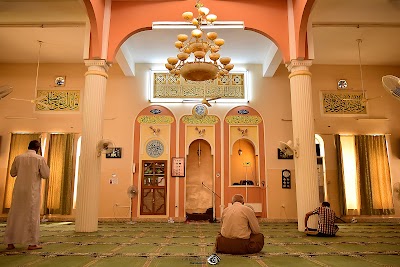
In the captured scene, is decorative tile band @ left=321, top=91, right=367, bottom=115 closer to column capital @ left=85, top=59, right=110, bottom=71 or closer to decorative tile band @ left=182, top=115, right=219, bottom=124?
decorative tile band @ left=182, top=115, right=219, bottom=124

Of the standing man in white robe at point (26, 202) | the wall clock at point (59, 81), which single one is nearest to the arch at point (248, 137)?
the wall clock at point (59, 81)

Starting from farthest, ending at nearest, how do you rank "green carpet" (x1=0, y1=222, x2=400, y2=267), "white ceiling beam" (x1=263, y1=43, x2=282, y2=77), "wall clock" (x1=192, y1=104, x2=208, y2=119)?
"wall clock" (x1=192, y1=104, x2=208, y2=119)
"white ceiling beam" (x1=263, y1=43, x2=282, y2=77)
"green carpet" (x1=0, y1=222, x2=400, y2=267)

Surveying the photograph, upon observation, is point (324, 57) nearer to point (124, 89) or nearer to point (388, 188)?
point (388, 188)

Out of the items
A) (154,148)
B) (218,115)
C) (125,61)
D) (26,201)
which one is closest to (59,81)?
(125,61)

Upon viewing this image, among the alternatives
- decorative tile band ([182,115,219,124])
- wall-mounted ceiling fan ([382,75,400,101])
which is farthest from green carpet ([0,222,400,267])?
decorative tile band ([182,115,219,124])

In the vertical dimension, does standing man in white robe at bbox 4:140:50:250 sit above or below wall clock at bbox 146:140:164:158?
below

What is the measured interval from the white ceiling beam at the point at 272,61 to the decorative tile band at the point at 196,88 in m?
0.73

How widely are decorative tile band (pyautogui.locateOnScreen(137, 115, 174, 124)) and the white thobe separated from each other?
485 centimetres

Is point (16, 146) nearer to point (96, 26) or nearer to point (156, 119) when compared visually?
point (156, 119)

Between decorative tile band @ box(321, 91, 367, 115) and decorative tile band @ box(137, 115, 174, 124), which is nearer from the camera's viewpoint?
decorative tile band @ box(137, 115, 174, 124)

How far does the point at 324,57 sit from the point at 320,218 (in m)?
5.14

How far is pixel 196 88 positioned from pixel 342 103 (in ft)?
13.3

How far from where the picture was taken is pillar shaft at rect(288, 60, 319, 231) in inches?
220

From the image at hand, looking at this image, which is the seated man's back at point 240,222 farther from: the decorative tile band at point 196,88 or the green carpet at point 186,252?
the decorative tile band at point 196,88
